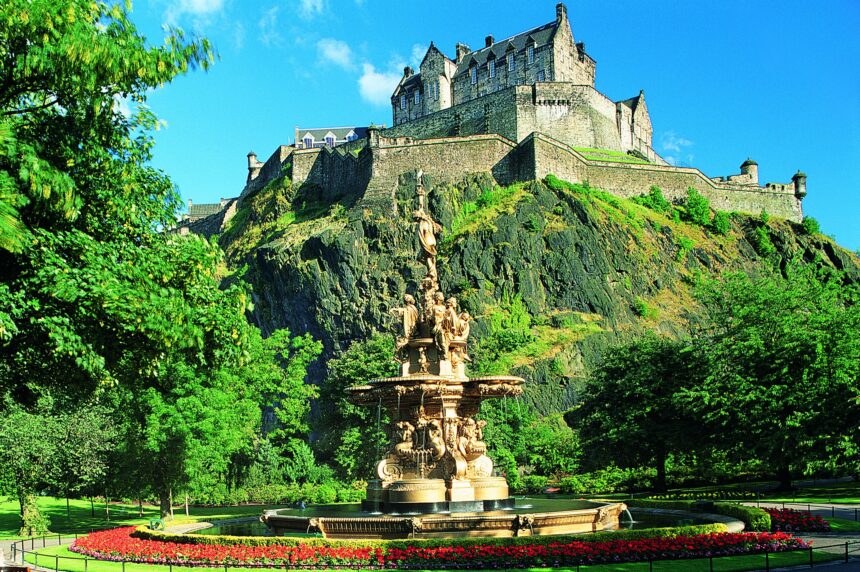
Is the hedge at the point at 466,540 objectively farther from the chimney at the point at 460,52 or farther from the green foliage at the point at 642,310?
the chimney at the point at 460,52

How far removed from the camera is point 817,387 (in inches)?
1268

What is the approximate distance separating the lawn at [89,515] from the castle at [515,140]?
4066cm

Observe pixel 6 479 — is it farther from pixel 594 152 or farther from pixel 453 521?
pixel 594 152

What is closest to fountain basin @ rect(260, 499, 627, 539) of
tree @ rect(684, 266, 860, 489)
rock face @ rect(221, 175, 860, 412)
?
tree @ rect(684, 266, 860, 489)

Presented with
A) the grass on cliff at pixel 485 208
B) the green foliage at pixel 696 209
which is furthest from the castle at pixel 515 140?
the grass on cliff at pixel 485 208

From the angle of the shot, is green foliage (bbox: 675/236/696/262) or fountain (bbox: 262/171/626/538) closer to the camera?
fountain (bbox: 262/171/626/538)

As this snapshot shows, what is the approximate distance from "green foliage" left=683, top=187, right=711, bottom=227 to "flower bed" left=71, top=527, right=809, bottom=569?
240 feet

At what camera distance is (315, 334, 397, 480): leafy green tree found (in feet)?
149

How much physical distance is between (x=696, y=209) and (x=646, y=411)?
5391 centimetres

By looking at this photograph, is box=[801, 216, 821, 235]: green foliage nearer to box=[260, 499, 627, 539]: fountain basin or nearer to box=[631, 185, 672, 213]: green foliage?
box=[631, 185, 672, 213]: green foliage

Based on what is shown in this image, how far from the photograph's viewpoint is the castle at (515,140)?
8212 centimetres

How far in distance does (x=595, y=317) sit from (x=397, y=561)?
186ft

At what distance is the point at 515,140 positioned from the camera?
286 ft

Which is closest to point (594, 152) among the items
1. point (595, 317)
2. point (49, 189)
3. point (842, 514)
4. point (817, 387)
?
point (595, 317)
